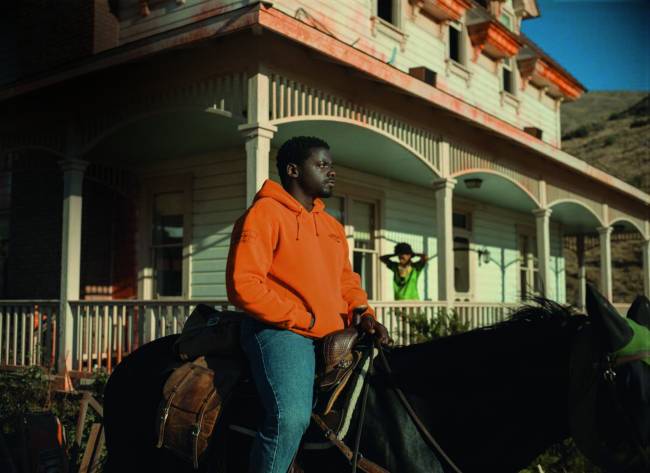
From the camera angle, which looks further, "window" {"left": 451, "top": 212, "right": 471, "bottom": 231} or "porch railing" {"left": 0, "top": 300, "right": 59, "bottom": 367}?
"window" {"left": 451, "top": 212, "right": 471, "bottom": 231}

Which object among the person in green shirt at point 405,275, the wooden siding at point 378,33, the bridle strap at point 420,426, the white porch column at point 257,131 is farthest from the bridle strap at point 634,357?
the person in green shirt at point 405,275

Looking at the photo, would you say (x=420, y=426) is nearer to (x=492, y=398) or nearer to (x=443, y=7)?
(x=492, y=398)

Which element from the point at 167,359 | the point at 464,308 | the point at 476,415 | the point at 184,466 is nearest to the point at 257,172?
the point at 167,359

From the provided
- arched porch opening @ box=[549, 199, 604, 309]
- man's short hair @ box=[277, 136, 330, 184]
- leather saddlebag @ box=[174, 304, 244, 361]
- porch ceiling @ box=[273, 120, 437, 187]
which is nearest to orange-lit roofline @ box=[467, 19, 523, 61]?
arched porch opening @ box=[549, 199, 604, 309]

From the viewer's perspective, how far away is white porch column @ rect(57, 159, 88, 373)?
8320mm

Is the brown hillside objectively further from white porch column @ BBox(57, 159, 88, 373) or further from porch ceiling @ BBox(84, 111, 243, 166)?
white porch column @ BBox(57, 159, 88, 373)

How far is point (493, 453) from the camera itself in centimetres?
265

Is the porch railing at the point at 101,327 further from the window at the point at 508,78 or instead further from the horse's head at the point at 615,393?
the window at the point at 508,78

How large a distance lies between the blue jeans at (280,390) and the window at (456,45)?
487 inches

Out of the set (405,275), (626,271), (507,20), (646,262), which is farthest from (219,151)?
(626,271)

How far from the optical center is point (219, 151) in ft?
31.9

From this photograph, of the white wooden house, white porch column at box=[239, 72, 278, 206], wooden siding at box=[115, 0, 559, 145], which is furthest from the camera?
wooden siding at box=[115, 0, 559, 145]

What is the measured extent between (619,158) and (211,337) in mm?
47300

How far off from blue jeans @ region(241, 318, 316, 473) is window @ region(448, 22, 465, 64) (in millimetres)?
12373
